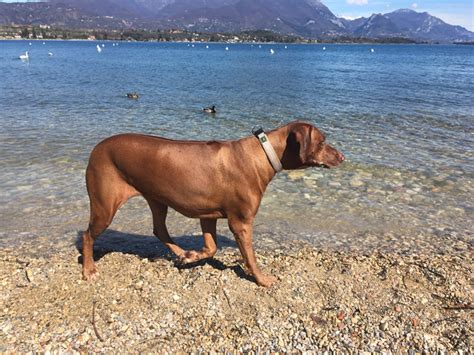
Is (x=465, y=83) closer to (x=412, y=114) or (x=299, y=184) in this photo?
(x=412, y=114)

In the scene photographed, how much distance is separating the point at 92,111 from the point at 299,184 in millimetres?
13522

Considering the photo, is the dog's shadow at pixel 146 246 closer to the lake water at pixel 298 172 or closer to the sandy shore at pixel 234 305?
the sandy shore at pixel 234 305

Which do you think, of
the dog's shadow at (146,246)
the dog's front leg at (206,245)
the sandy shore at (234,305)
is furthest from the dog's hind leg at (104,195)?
the dog's shadow at (146,246)

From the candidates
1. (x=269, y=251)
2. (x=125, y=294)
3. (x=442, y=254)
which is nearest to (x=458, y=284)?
(x=442, y=254)

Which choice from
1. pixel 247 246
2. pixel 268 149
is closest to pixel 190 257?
pixel 247 246

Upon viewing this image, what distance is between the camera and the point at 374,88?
31656mm

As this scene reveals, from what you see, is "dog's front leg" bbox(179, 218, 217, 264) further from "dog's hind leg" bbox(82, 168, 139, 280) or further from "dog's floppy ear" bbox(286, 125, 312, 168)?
"dog's floppy ear" bbox(286, 125, 312, 168)

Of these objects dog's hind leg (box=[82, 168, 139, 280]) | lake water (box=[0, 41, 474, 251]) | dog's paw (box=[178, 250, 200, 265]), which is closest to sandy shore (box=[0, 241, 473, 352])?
dog's paw (box=[178, 250, 200, 265])

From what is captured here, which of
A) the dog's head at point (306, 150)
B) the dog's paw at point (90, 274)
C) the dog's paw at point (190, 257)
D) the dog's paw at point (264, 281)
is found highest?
the dog's head at point (306, 150)

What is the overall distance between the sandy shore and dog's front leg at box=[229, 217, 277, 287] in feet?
0.43

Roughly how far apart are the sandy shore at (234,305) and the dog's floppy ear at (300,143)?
1.72 meters

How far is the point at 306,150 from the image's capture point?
502 cm

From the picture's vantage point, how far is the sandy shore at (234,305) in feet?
14.8

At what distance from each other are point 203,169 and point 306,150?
125 centimetres
